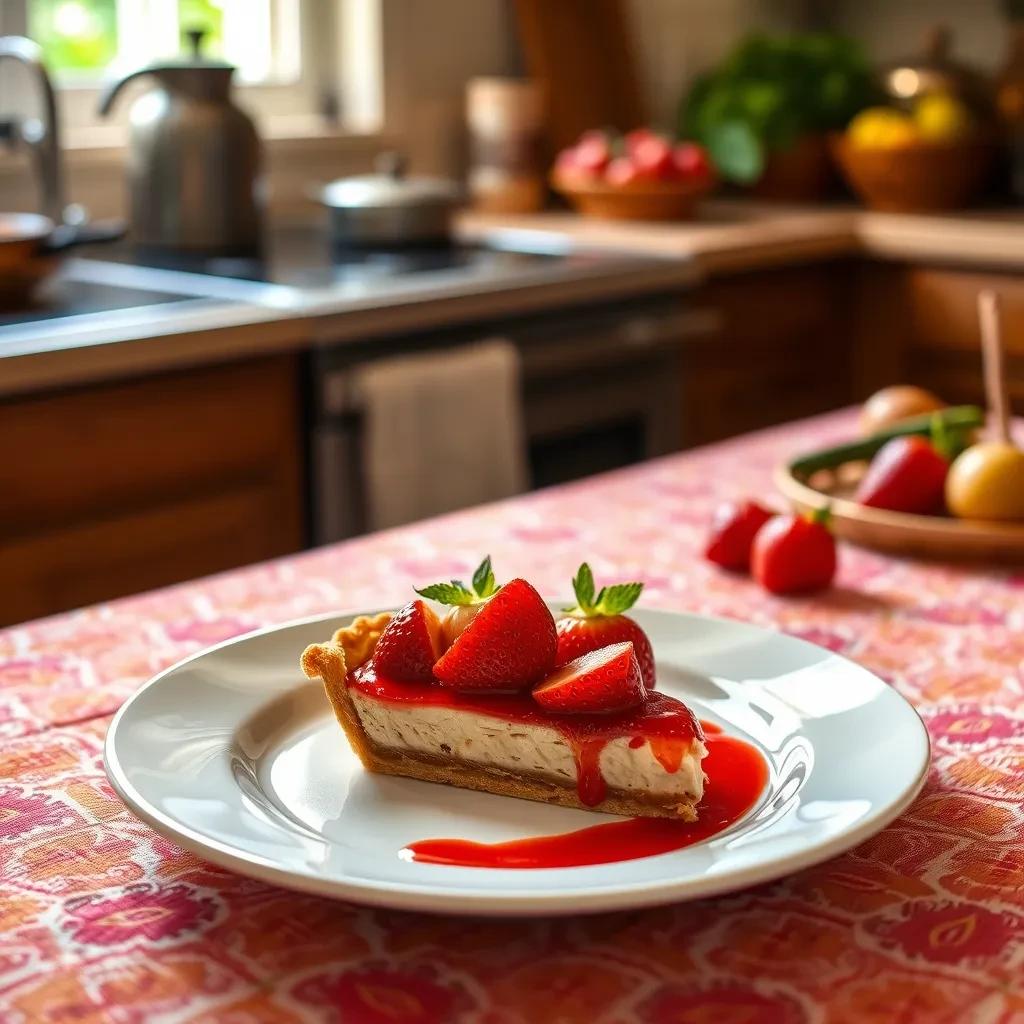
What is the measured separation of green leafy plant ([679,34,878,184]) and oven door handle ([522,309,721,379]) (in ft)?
2.02

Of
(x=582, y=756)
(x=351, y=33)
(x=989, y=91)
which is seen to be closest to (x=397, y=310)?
(x=351, y=33)

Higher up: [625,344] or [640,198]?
[640,198]

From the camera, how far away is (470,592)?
0.82 meters

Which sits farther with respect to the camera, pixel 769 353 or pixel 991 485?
pixel 769 353

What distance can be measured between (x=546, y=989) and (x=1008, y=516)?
0.73m

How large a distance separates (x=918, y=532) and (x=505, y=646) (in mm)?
537

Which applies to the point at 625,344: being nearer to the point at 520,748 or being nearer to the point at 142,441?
the point at 142,441

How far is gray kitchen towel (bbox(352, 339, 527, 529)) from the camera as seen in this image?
201 cm

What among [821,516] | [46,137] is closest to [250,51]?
[46,137]

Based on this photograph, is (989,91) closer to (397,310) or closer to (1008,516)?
(397,310)

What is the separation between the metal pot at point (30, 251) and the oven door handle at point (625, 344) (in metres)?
0.63

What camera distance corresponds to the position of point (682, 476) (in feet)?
4.81

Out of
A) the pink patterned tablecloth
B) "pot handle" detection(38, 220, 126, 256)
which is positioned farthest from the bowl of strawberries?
the pink patterned tablecloth

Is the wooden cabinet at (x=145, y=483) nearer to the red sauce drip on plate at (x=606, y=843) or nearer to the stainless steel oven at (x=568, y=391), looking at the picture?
the stainless steel oven at (x=568, y=391)
